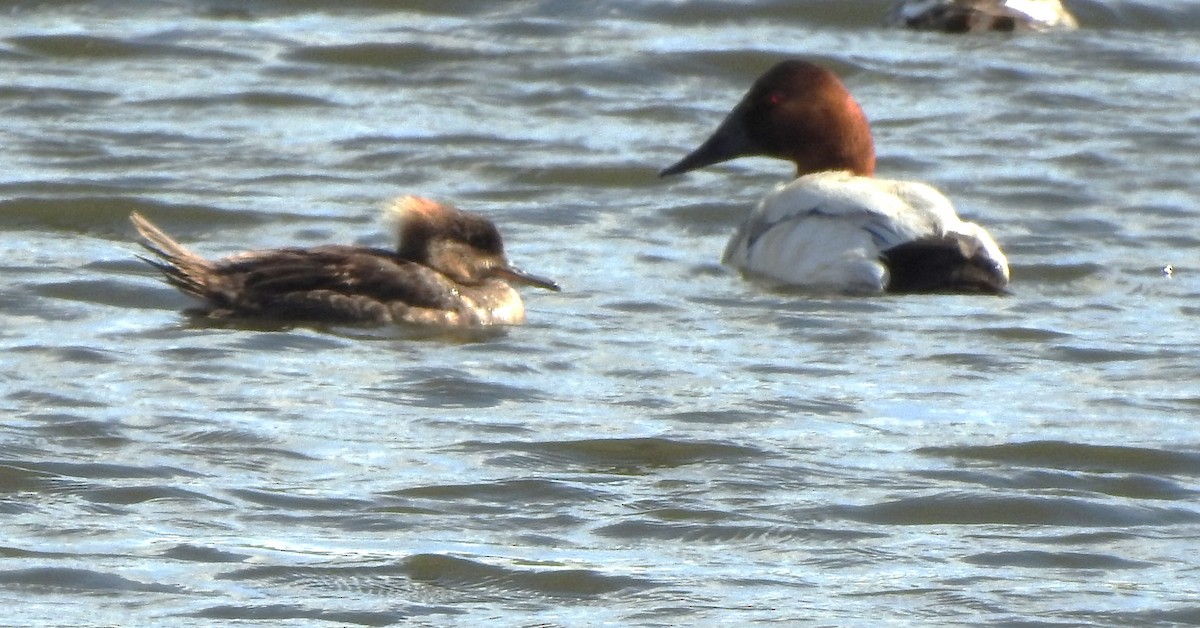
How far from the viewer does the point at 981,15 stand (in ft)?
51.5

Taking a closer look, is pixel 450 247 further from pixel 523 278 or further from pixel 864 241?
pixel 864 241

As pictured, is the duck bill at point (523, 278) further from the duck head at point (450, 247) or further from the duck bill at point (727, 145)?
the duck bill at point (727, 145)

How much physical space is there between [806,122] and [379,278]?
2.74m

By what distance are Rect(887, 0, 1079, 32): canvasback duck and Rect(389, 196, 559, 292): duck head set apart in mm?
7073

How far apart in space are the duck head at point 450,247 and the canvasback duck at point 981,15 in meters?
7.07

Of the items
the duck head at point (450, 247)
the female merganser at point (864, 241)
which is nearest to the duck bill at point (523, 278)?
the duck head at point (450, 247)

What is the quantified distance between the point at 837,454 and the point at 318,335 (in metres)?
2.22

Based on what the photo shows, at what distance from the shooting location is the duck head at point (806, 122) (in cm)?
1089

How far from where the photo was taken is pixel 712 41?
15.3 metres

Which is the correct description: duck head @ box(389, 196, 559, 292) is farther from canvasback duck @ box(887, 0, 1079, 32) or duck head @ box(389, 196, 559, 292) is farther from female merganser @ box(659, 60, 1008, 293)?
canvasback duck @ box(887, 0, 1079, 32)

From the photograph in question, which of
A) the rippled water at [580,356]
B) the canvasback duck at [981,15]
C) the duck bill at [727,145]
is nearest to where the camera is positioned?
the rippled water at [580,356]

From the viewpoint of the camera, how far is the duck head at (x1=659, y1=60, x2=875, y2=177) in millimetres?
10891

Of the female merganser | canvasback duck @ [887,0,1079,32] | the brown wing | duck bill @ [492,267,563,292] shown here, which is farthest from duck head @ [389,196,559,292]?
canvasback duck @ [887,0,1079,32]

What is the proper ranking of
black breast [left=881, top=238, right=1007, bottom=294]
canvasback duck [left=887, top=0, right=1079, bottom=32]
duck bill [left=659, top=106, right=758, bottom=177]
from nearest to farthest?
black breast [left=881, top=238, right=1007, bottom=294], duck bill [left=659, top=106, right=758, bottom=177], canvasback duck [left=887, top=0, right=1079, bottom=32]
